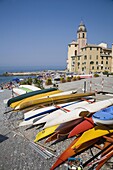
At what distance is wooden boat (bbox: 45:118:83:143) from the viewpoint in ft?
16.3

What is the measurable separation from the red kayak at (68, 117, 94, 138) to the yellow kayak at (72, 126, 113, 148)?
20cm

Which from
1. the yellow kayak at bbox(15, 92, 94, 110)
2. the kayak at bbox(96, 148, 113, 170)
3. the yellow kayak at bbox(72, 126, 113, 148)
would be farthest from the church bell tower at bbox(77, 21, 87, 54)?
the kayak at bbox(96, 148, 113, 170)

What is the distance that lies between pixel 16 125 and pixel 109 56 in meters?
48.1

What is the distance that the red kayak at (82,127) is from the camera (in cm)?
468

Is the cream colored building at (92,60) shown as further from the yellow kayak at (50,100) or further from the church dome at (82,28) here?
the yellow kayak at (50,100)

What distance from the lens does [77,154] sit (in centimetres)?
429

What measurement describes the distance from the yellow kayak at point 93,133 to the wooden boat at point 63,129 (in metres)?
0.76

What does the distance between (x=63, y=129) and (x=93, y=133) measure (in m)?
1.09

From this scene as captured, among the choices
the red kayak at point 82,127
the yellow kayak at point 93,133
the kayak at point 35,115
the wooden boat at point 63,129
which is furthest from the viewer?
the kayak at point 35,115

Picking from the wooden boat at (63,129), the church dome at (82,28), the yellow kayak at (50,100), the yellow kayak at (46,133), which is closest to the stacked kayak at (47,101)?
the yellow kayak at (50,100)

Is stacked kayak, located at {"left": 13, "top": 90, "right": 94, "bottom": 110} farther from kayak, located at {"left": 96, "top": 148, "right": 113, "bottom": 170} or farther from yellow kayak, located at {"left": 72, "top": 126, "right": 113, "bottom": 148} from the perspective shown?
kayak, located at {"left": 96, "top": 148, "right": 113, "bottom": 170}

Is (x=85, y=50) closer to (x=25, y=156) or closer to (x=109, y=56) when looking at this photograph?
(x=109, y=56)

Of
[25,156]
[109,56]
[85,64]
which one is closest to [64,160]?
[25,156]

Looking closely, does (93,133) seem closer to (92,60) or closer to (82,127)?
(82,127)
